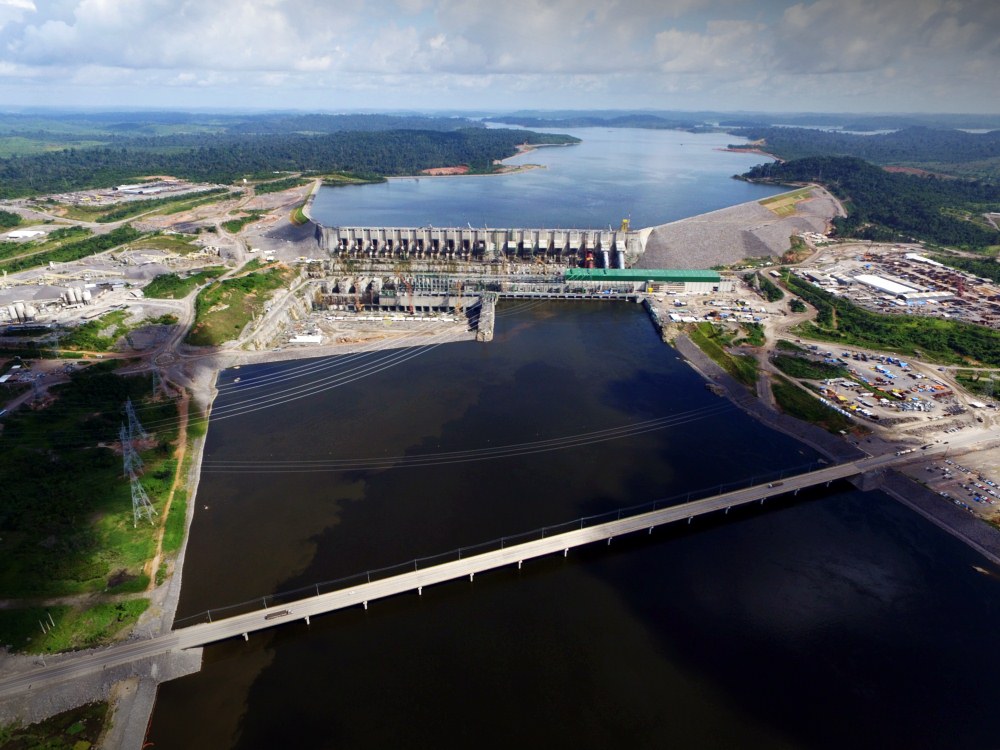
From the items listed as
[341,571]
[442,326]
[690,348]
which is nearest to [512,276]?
[442,326]

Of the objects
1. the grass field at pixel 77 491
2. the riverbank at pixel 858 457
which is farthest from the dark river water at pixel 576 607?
the grass field at pixel 77 491

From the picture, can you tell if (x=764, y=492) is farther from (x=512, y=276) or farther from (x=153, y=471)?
(x=512, y=276)

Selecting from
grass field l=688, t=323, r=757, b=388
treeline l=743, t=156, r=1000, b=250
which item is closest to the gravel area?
treeline l=743, t=156, r=1000, b=250

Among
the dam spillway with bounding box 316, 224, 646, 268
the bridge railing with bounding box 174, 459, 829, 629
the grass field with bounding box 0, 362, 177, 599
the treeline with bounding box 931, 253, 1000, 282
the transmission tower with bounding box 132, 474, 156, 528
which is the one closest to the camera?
the bridge railing with bounding box 174, 459, 829, 629

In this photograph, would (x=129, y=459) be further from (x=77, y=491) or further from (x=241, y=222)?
(x=241, y=222)

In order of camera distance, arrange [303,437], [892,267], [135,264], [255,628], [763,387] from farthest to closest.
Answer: [892,267] < [135,264] < [763,387] < [303,437] < [255,628]

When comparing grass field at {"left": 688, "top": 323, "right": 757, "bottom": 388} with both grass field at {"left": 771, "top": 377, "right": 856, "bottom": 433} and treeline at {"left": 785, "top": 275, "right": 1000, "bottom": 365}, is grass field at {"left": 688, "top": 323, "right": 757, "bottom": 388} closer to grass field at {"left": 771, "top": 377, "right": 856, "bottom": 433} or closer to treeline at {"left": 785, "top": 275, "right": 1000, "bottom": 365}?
grass field at {"left": 771, "top": 377, "right": 856, "bottom": 433}
